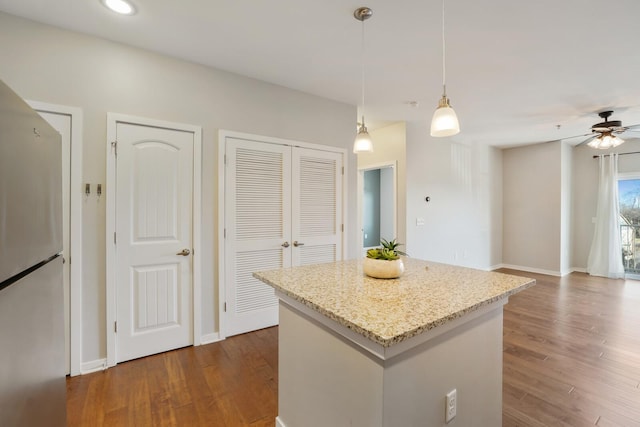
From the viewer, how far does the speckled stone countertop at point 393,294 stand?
3.29 feet

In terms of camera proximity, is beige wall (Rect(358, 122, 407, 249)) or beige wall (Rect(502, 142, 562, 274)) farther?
beige wall (Rect(502, 142, 562, 274))

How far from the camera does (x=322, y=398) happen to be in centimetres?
132

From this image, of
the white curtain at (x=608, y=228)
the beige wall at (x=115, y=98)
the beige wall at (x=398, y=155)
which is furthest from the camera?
the white curtain at (x=608, y=228)

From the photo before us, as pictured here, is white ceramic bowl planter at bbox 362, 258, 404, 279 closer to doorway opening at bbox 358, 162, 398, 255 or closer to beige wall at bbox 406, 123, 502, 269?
beige wall at bbox 406, 123, 502, 269

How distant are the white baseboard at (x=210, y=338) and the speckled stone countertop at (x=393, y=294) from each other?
1.50 m

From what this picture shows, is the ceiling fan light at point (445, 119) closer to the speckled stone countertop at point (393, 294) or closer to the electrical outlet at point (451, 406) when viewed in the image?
the speckled stone countertop at point (393, 294)

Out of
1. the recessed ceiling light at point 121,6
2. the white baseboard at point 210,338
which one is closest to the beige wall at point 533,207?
the white baseboard at point 210,338

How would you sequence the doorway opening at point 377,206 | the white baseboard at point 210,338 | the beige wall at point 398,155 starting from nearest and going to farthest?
the white baseboard at point 210,338 → the beige wall at point 398,155 → the doorway opening at point 377,206

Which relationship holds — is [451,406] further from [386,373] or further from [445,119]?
[445,119]

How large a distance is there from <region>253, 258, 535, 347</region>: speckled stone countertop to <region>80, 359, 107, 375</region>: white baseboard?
1.74 meters

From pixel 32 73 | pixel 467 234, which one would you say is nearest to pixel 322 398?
pixel 32 73

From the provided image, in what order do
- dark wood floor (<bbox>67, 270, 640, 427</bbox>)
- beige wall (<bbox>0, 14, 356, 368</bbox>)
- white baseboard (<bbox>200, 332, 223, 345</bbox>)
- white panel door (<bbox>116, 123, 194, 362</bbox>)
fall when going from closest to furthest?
dark wood floor (<bbox>67, 270, 640, 427</bbox>), beige wall (<bbox>0, 14, 356, 368</bbox>), white panel door (<bbox>116, 123, 194, 362</bbox>), white baseboard (<bbox>200, 332, 223, 345</bbox>)

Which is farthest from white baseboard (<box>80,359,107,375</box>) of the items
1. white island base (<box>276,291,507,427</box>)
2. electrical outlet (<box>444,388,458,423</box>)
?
electrical outlet (<box>444,388,458,423</box>)

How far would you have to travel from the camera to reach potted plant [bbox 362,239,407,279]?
1.60m
